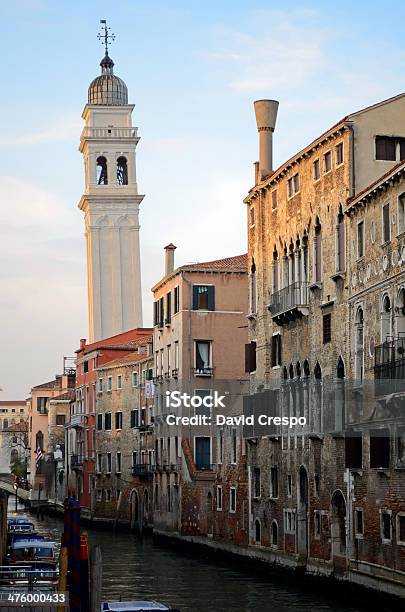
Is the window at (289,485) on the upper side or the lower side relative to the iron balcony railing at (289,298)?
lower

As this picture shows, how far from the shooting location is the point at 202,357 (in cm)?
5803

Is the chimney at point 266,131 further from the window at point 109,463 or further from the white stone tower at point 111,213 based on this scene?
the white stone tower at point 111,213

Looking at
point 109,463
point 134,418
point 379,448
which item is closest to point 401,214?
point 379,448

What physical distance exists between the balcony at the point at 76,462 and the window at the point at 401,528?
53351 mm

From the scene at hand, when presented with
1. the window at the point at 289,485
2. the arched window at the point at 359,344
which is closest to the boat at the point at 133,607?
the arched window at the point at 359,344

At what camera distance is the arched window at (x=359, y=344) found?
1387 inches

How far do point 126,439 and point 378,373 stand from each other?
42021 millimetres

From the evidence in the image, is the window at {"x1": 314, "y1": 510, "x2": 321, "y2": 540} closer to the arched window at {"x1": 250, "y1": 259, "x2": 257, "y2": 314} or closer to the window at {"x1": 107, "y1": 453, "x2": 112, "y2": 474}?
the arched window at {"x1": 250, "y1": 259, "x2": 257, "y2": 314}

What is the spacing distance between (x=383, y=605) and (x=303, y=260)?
1152cm

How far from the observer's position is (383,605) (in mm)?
31969

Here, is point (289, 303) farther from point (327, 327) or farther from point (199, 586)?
point (199, 586)

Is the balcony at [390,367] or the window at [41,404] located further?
the window at [41,404]

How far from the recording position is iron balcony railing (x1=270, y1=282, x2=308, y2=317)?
40031 mm

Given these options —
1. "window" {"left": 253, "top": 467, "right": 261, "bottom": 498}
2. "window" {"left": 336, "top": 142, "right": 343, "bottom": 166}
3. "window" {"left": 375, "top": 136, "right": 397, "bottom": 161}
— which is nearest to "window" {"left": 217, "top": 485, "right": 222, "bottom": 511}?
"window" {"left": 253, "top": 467, "right": 261, "bottom": 498}
